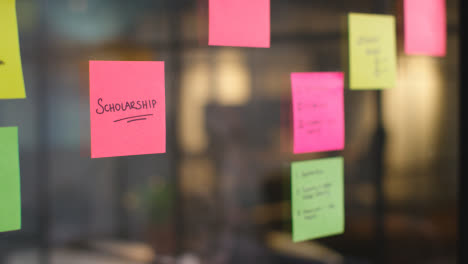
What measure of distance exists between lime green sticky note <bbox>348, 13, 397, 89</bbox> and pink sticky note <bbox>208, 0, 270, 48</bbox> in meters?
0.18

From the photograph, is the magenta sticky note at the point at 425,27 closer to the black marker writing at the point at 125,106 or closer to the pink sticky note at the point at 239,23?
the pink sticky note at the point at 239,23

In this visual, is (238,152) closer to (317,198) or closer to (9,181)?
(317,198)

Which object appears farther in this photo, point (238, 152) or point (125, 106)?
point (238, 152)

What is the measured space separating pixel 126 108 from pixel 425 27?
63 cm

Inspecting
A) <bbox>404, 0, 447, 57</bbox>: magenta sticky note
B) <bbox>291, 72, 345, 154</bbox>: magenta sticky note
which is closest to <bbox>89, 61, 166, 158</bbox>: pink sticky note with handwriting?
<bbox>291, 72, 345, 154</bbox>: magenta sticky note

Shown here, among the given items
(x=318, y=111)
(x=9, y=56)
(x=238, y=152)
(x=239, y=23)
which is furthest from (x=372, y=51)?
(x=238, y=152)

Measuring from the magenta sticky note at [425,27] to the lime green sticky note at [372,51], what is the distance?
48mm

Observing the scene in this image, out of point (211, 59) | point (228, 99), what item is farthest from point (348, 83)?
point (211, 59)

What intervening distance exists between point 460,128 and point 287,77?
49cm

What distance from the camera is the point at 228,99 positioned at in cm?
344

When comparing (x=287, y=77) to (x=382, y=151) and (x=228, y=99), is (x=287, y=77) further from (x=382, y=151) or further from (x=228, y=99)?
(x=228, y=99)

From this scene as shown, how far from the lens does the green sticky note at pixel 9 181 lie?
493mm

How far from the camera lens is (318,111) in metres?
0.72

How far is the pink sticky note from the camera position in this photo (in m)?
0.61
